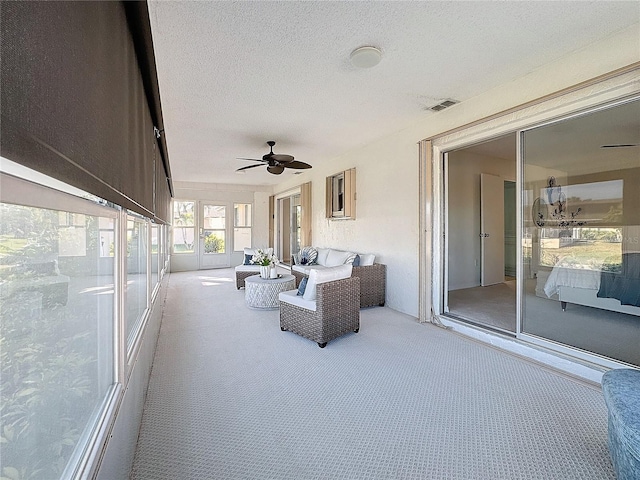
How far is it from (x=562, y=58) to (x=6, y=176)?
3.58m

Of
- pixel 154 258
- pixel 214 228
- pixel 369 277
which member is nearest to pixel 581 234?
pixel 369 277

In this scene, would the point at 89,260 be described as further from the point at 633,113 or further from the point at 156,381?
the point at 633,113

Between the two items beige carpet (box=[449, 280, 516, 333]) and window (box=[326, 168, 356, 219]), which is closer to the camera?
beige carpet (box=[449, 280, 516, 333])

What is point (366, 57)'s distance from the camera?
2445 millimetres

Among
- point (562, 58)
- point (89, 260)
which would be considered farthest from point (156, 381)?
point (562, 58)

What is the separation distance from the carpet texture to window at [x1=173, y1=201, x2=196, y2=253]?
5864mm

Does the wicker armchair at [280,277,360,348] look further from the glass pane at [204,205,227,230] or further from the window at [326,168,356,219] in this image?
the glass pane at [204,205,227,230]

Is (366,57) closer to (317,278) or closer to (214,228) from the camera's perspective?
(317,278)

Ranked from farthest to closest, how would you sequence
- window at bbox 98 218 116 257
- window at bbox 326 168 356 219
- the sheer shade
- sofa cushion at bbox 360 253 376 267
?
window at bbox 326 168 356 219
sofa cushion at bbox 360 253 376 267
window at bbox 98 218 116 257
the sheer shade

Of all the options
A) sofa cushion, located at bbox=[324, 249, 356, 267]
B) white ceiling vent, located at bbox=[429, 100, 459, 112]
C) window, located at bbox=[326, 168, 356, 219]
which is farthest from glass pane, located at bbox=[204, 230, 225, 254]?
white ceiling vent, located at bbox=[429, 100, 459, 112]

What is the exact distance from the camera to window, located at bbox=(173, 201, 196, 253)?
866 centimetres

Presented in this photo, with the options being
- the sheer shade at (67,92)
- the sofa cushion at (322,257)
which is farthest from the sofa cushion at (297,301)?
the sofa cushion at (322,257)

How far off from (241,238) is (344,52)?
25.0 feet

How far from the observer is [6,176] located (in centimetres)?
59
